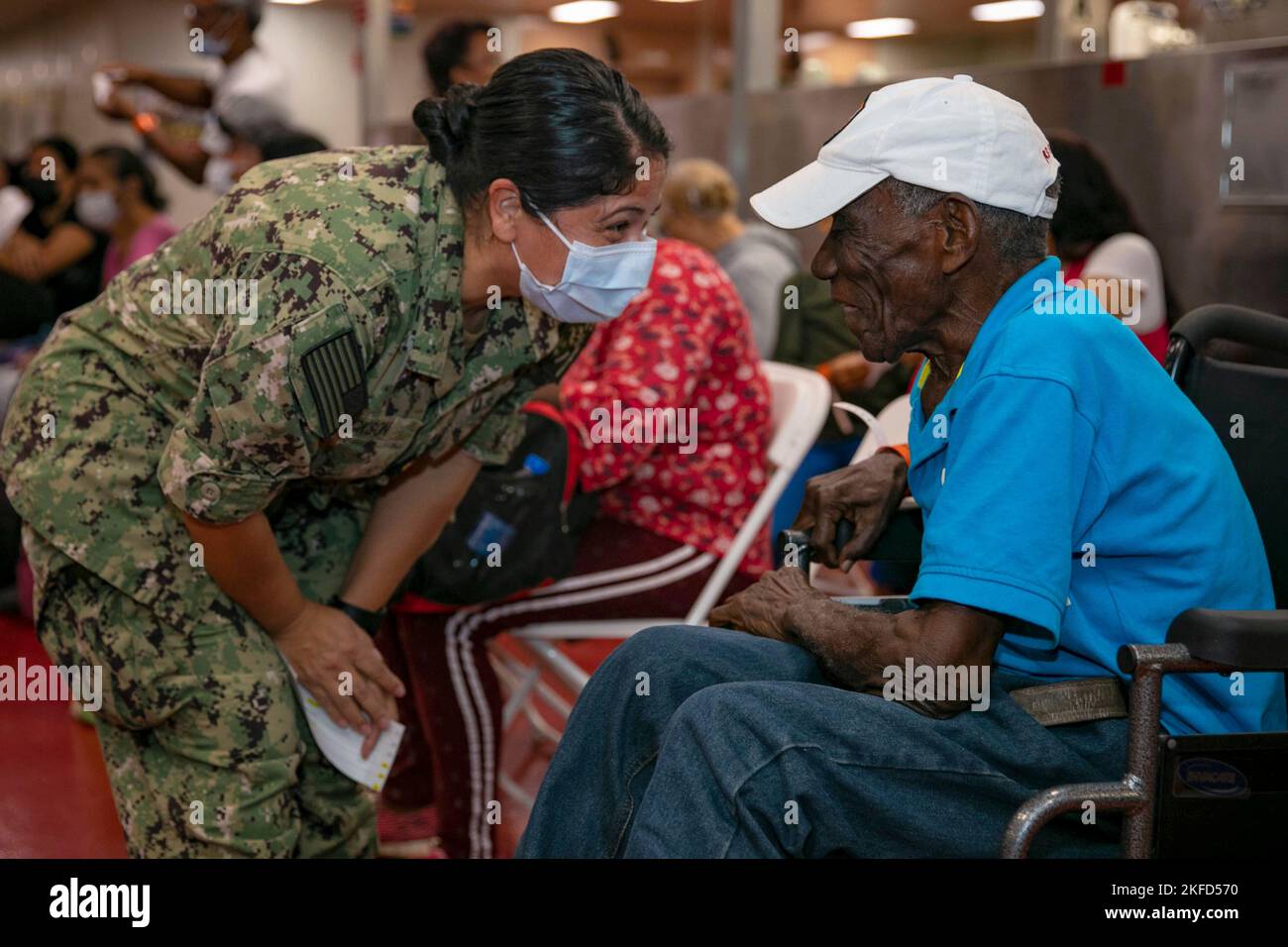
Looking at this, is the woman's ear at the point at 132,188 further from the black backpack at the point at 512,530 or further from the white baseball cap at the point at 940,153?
the white baseball cap at the point at 940,153

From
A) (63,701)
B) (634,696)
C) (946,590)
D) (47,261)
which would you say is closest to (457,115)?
(634,696)

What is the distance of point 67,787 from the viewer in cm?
302

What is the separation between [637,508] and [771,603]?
3.58ft

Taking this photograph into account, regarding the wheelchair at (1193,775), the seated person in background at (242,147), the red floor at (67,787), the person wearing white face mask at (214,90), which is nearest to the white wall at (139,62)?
the person wearing white face mask at (214,90)

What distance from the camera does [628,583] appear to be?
250 centimetres

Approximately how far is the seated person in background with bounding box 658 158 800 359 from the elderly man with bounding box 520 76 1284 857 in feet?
6.96

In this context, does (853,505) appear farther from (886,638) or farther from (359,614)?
(359,614)

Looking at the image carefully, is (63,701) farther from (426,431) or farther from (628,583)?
(426,431)

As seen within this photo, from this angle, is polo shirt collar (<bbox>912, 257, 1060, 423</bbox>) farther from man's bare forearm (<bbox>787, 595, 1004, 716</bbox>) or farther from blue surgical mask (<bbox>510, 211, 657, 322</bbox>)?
blue surgical mask (<bbox>510, 211, 657, 322</bbox>)

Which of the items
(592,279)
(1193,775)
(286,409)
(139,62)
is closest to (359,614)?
(286,409)

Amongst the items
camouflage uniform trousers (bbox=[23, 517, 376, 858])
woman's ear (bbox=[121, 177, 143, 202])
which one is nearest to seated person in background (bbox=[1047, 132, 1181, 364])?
camouflage uniform trousers (bbox=[23, 517, 376, 858])

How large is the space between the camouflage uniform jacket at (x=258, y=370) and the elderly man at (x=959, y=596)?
439 millimetres

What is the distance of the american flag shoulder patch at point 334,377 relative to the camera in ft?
4.83
